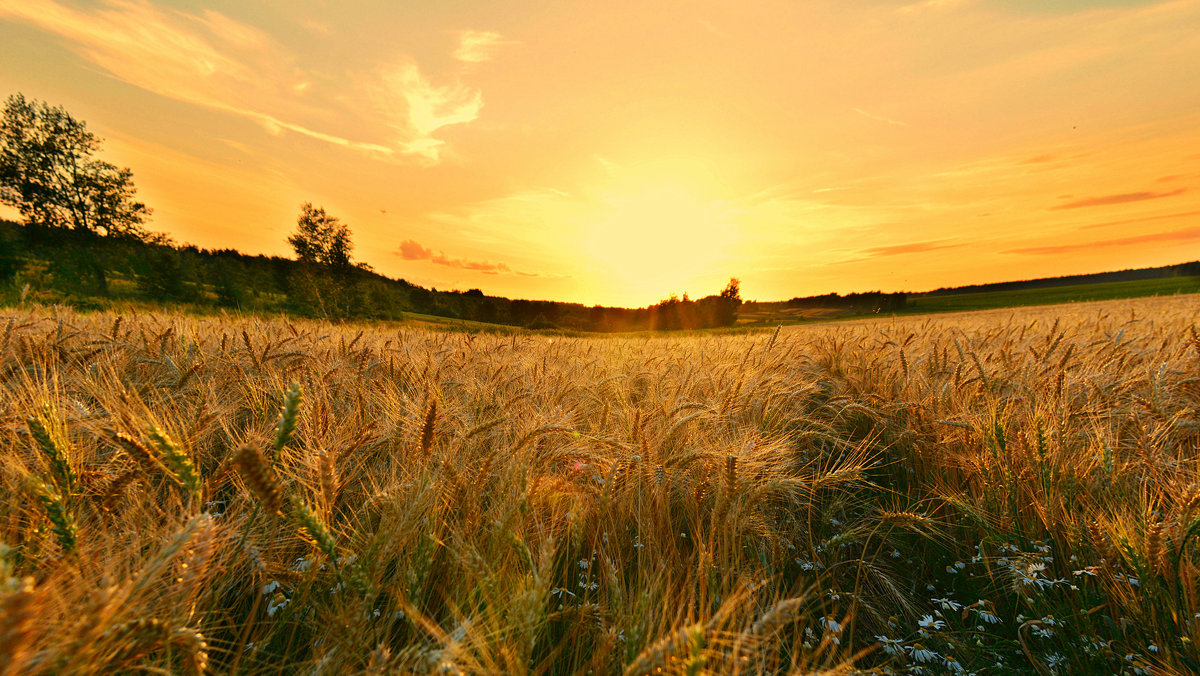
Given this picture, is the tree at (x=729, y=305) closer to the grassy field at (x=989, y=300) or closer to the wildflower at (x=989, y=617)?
the grassy field at (x=989, y=300)

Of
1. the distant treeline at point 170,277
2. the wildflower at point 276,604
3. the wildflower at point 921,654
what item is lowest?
the wildflower at point 921,654

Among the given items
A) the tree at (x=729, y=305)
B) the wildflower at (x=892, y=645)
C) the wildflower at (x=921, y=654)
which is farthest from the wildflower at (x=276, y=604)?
the tree at (x=729, y=305)

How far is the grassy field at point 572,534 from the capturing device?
0.96 m

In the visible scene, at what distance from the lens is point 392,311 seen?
4441cm

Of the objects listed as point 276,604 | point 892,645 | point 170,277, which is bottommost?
point 892,645

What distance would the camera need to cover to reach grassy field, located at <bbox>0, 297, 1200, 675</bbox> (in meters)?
0.96

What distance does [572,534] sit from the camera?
1.53m

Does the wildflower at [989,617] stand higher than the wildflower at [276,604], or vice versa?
the wildflower at [276,604]

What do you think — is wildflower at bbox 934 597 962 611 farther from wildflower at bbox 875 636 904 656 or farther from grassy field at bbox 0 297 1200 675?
wildflower at bbox 875 636 904 656

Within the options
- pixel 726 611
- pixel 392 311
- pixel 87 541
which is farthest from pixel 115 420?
pixel 392 311

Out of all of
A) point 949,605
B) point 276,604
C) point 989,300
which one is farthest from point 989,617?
point 989,300

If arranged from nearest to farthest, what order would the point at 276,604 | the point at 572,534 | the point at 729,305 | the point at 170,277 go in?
1. the point at 276,604
2. the point at 572,534
3. the point at 170,277
4. the point at 729,305

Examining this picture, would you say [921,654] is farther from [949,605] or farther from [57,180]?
[57,180]

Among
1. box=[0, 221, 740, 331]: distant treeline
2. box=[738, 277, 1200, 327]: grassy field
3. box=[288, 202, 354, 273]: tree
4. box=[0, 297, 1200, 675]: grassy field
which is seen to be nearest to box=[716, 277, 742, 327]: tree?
box=[738, 277, 1200, 327]: grassy field
